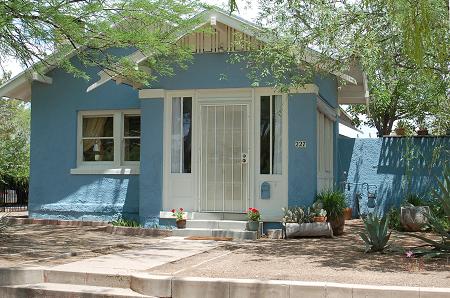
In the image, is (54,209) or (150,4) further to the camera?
(54,209)

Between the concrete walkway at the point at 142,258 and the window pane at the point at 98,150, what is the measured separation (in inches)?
155

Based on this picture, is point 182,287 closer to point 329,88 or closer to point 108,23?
point 108,23

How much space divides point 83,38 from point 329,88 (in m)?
6.58

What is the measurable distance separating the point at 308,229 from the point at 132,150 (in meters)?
5.25

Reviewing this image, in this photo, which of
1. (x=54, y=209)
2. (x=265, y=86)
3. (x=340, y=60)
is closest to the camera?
(x=340, y=60)

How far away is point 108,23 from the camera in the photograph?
35.9ft

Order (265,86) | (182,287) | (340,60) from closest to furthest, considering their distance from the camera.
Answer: (182,287) < (340,60) < (265,86)

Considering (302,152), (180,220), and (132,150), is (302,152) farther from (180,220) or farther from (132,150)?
(132,150)

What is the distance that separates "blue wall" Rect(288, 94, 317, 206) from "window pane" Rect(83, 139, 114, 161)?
16.2ft

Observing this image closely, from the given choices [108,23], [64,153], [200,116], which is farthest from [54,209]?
[108,23]

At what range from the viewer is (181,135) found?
13.1 meters

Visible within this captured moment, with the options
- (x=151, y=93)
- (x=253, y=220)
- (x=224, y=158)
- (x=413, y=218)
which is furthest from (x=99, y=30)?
(x=413, y=218)

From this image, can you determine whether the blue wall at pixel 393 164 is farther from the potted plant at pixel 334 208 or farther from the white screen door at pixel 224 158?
the white screen door at pixel 224 158

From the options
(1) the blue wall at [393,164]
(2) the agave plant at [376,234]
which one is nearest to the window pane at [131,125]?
(1) the blue wall at [393,164]
